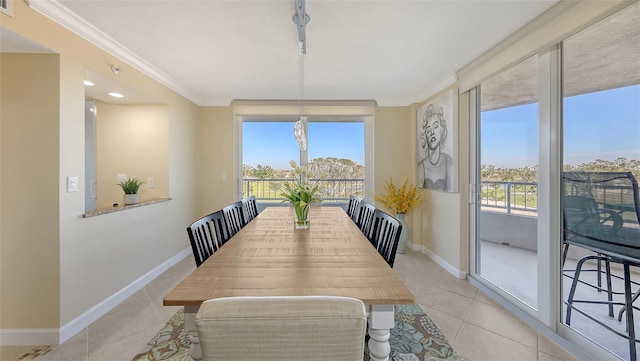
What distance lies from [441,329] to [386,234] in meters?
1.03

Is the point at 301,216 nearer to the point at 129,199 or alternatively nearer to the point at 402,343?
the point at 402,343

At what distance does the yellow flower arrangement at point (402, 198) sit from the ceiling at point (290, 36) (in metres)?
1.48

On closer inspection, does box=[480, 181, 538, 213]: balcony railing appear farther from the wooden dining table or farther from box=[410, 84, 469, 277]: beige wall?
the wooden dining table

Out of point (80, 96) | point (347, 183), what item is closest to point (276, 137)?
point (347, 183)

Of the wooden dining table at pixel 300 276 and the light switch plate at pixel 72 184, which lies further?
the light switch plate at pixel 72 184

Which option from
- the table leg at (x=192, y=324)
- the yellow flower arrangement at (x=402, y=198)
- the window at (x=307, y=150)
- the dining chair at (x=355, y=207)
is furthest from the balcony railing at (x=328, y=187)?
the table leg at (x=192, y=324)

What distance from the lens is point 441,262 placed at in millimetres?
3465

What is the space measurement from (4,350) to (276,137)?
11.6 ft

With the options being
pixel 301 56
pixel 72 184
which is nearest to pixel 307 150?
pixel 301 56

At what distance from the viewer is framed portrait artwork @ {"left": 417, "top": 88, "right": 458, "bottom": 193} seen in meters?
3.12

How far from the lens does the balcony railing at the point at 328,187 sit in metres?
4.53

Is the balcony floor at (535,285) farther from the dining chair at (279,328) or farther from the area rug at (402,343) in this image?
the dining chair at (279,328)

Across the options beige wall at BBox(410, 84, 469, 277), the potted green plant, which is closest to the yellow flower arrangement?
beige wall at BBox(410, 84, 469, 277)

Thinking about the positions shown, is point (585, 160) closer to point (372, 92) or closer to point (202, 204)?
point (372, 92)
